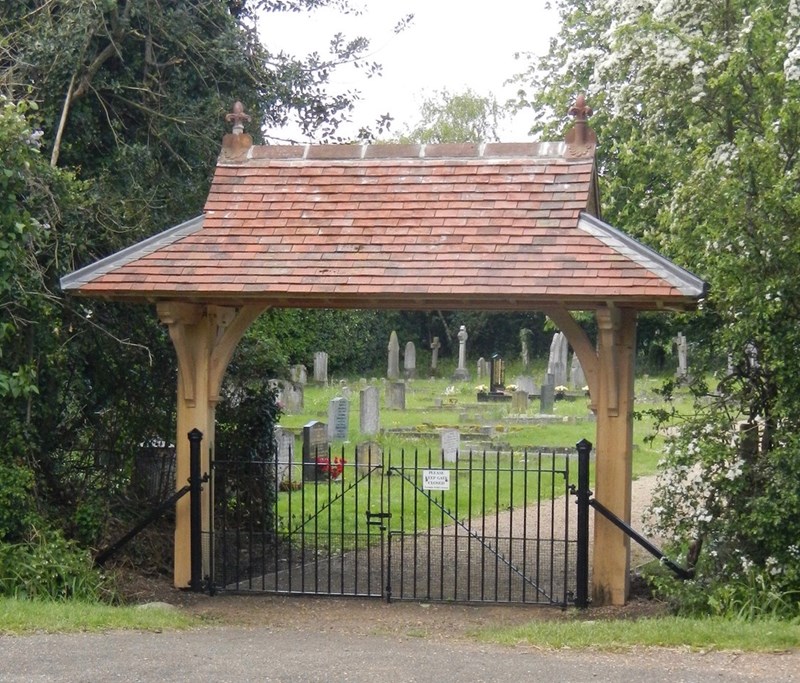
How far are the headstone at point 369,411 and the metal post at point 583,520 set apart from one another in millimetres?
12150

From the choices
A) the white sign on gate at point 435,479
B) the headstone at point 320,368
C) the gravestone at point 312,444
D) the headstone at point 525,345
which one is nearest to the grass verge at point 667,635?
the white sign on gate at point 435,479

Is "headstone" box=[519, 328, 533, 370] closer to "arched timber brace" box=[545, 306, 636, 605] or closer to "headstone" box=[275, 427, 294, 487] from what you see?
"headstone" box=[275, 427, 294, 487]

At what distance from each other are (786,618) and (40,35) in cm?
887

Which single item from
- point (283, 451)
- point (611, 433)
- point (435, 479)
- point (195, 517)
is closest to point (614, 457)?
point (611, 433)

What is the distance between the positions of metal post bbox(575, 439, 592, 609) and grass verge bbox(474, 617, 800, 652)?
1297 millimetres

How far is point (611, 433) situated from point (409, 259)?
2.30 m

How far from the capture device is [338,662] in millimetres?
7211

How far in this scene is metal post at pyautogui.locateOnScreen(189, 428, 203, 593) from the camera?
1038 centimetres

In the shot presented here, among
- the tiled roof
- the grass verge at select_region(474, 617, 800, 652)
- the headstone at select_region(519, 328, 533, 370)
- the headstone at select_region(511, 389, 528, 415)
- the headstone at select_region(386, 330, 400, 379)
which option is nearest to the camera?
the grass verge at select_region(474, 617, 800, 652)

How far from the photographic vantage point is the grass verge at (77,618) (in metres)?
7.84

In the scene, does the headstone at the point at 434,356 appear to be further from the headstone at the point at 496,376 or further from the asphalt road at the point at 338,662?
the asphalt road at the point at 338,662

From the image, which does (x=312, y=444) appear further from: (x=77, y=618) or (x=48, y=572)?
(x=77, y=618)

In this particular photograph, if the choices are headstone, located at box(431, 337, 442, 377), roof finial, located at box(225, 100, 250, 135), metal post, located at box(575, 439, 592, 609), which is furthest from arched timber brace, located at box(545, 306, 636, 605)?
headstone, located at box(431, 337, 442, 377)

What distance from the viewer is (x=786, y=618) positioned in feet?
27.2
